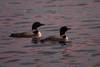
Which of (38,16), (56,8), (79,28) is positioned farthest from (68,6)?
(79,28)

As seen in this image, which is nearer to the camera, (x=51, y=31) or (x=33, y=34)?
(x=33, y=34)

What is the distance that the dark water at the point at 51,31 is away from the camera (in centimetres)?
2603

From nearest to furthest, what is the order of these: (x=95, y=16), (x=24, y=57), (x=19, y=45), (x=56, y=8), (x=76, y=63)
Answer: (x=76, y=63)
(x=24, y=57)
(x=19, y=45)
(x=95, y=16)
(x=56, y=8)


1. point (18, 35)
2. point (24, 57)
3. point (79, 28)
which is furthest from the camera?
point (79, 28)

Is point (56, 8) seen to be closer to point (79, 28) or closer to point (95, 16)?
point (95, 16)

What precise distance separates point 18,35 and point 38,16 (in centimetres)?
794

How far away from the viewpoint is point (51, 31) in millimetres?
34469

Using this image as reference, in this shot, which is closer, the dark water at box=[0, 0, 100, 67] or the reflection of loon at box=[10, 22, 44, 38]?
the dark water at box=[0, 0, 100, 67]

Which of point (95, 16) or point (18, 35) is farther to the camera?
point (95, 16)

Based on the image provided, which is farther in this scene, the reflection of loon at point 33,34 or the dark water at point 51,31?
the reflection of loon at point 33,34

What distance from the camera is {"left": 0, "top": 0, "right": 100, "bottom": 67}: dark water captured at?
26031mm

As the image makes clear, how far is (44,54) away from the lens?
27.4m

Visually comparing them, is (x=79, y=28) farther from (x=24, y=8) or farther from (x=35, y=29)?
(x=24, y=8)

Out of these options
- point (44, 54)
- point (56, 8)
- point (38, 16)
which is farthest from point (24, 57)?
point (56, 8)
